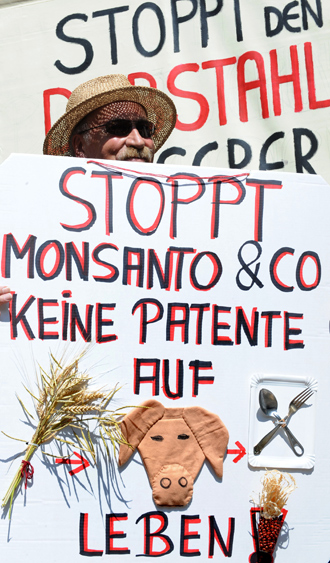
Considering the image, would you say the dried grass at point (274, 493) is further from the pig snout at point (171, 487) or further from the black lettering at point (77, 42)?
the black lettering at point (77, 42)

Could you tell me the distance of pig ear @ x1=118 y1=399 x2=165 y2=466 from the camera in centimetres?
195

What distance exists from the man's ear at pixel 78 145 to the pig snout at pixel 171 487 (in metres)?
1.35

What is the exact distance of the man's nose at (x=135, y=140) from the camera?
8.59ft

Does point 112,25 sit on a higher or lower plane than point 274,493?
higher

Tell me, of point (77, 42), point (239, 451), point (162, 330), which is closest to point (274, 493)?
point (239, 451)

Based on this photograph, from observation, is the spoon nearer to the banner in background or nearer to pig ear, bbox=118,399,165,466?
pig ear, bbox=118,399,165,466

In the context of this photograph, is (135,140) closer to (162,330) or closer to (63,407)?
(162,330)

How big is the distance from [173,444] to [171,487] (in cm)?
12

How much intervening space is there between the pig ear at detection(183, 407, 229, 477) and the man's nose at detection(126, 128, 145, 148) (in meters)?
1.08

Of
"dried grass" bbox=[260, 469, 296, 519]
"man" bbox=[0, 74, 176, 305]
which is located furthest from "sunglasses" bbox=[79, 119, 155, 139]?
"dried grass" bbox=[260, 469, 296, 519]

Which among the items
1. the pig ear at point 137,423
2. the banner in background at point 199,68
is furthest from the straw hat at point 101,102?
the pig ear at point 137,423

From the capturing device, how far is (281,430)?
6.61ft

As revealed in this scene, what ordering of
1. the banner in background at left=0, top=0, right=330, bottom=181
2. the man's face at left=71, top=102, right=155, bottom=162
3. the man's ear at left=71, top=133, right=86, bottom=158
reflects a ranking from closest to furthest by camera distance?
the man's face at left=71, top=102, right=155, bottom=162 → the man's ear at left=71, top=133, right=86, bottom=158 → the banner in background at left=0, top=0, right=330, bottom=181

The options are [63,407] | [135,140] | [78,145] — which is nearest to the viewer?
[63,407]
